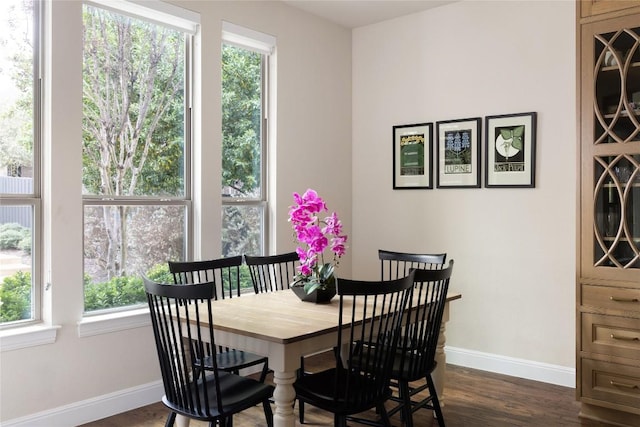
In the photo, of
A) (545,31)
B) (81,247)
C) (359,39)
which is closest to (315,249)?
(81,247)

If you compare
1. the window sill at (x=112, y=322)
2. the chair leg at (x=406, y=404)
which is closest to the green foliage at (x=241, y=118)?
the window sill at (x=112, y=322)

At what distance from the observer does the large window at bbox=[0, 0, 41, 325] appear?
2.89m

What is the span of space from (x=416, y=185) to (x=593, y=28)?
1.79 metres

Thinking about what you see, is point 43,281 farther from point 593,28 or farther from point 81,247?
point 593,28

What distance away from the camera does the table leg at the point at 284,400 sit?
2.21 m

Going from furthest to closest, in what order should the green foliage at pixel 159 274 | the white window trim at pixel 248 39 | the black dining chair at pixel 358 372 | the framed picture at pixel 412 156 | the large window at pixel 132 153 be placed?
the framed picture at pixel 412 156, the white window trim at pixel 248 39, the green foliage at pixel 159 274, the large window at pixel 132 153, the black dining chair at pixel 358 372

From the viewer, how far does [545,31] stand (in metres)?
3.86

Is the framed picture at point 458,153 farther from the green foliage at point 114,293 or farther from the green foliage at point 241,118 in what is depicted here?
the green foliage at point 114,293

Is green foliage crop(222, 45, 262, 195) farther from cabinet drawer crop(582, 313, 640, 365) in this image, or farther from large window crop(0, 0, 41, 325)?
cabinet drawer crop(582, 313, 640, 365)

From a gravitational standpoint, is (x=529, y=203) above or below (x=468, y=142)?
below

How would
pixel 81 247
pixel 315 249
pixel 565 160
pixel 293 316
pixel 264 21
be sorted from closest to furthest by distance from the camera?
pixel 293 316 → pixel 315 249 → pixel 81 247 → pixel 565 160 → pixel 264 21

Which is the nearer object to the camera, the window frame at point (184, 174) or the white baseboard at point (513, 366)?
the window frame at point (184, 174)

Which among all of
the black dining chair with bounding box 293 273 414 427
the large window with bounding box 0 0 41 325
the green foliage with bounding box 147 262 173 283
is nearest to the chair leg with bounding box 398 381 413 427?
the black dining chair with bounding box 293 273 414 427

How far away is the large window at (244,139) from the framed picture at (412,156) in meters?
1.16
